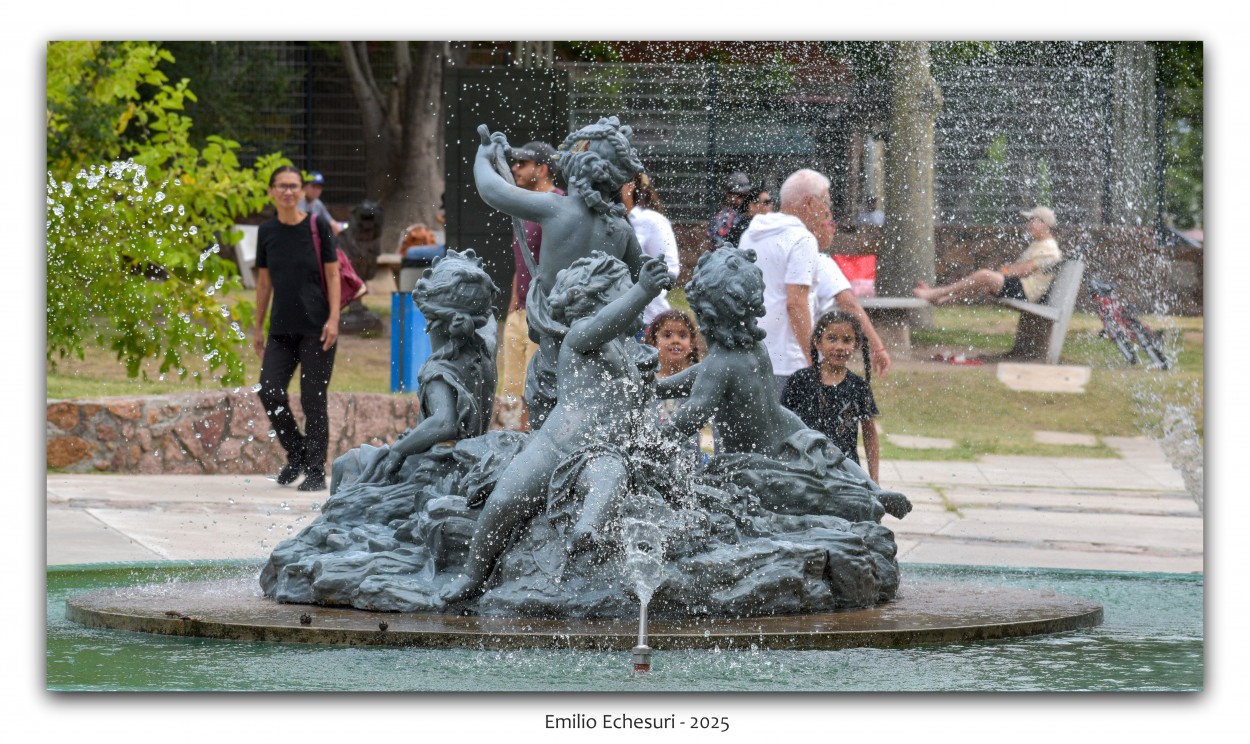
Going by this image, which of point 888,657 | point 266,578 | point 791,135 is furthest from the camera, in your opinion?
point 791,135

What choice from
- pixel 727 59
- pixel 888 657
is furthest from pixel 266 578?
pixel 727 59

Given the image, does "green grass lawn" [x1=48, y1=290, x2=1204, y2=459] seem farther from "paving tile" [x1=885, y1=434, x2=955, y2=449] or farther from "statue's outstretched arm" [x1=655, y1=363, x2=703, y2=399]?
"statue's outstretched arm" [x1=655, y1=363, x2=703, y2=399]

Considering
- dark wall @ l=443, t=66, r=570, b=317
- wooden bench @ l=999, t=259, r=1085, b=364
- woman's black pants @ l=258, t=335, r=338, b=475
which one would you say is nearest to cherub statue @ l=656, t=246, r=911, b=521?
woman's black pants @ l=258, t=335, r=338, b=475

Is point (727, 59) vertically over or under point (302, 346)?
over

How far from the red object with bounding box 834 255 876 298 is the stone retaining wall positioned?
160 inches

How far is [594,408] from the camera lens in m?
A: 6.36

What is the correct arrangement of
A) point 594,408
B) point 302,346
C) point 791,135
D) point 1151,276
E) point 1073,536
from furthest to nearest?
point 1151,276 < point 791,135 < point 302,346 < point 1073,536 < point 594,408

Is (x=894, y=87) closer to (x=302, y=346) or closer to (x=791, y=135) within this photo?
(x=791, y=135)

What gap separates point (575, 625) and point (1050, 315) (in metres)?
9.78

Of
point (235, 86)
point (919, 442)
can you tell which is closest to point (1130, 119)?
point (919, 442)

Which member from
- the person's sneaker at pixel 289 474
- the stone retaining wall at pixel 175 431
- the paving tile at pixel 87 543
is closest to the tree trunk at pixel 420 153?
the stone retaining wall at pixel 175 431

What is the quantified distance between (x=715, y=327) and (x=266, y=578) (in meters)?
1.81

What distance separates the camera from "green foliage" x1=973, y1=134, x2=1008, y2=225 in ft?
48.3

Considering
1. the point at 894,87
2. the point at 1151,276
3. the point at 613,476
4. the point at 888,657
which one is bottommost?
the point at 888,657
